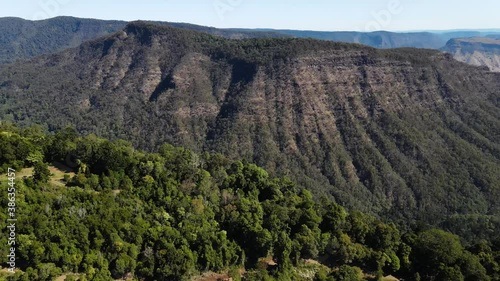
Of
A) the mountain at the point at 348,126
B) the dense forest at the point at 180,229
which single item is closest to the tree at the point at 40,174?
the dense forest at the point at 180,229

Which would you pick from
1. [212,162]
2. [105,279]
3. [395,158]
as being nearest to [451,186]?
[395,158]

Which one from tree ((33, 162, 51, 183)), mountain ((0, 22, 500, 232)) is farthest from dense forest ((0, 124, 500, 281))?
mountain ((0, 22, 500, 232))

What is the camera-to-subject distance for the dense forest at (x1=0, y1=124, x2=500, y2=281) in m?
50.7

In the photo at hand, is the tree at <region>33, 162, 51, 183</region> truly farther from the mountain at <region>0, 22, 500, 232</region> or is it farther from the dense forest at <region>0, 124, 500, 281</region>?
the mountain at <region>0, 22, 500, 232</region>

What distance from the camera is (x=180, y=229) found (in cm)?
5894

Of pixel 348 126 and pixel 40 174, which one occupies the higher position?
pixel 348 126

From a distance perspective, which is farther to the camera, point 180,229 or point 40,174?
point 180,229

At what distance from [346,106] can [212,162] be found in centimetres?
10851

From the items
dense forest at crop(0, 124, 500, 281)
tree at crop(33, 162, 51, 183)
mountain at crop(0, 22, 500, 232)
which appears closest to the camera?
dense forest at crop(0, 124, 500, 281)

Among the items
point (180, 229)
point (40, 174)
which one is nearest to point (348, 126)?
point (180, 229)

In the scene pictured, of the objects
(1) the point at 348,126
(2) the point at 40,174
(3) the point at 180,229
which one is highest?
(1) the point at 348,126

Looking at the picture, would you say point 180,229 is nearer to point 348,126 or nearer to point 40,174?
point 40,174

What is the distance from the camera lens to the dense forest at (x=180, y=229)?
5069 centimetres

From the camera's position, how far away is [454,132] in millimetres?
179250
